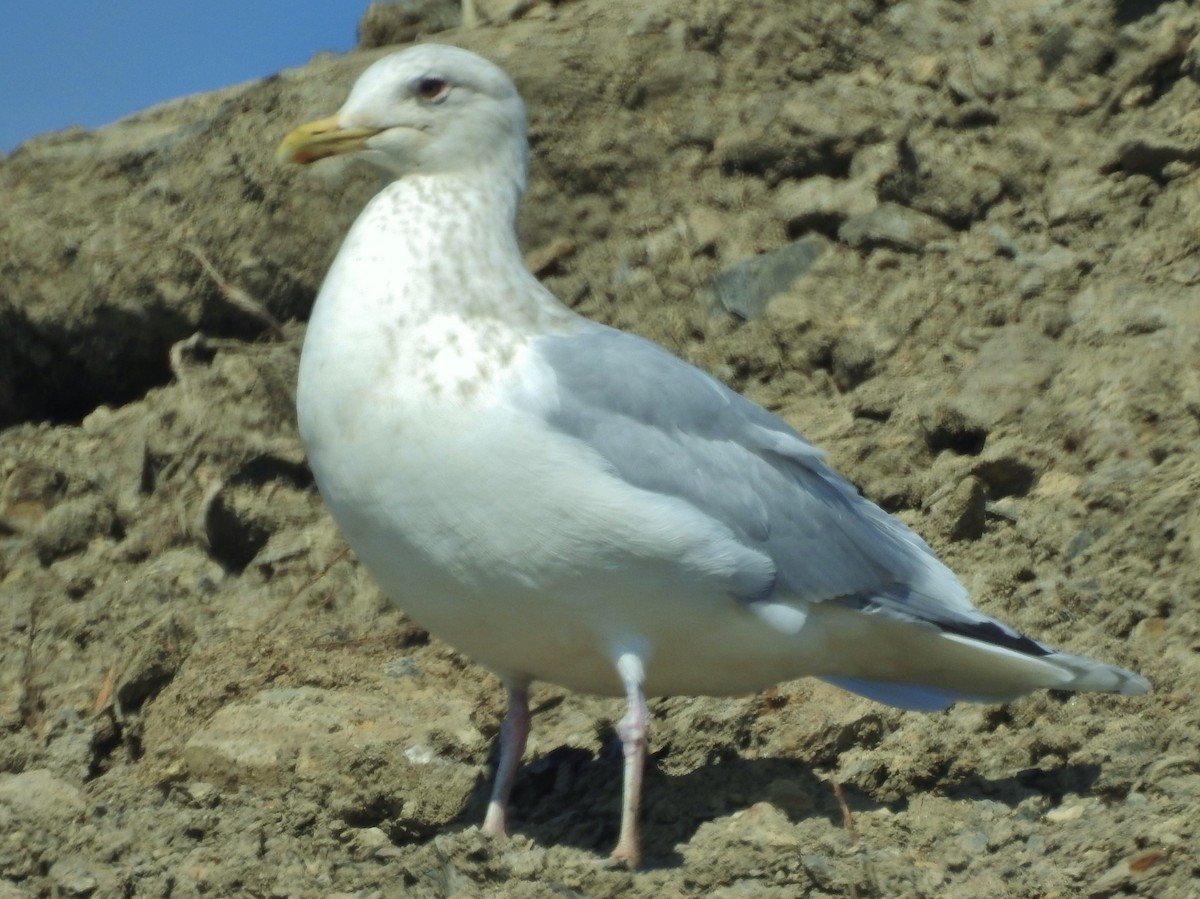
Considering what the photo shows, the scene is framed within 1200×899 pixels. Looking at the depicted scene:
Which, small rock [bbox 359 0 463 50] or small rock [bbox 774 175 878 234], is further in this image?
small rock [bbox 359 0 463 50]

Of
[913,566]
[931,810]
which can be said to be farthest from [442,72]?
[931,810]

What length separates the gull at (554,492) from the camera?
410cm

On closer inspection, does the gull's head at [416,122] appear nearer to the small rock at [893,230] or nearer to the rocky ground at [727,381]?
the rocky ground at [727,381]

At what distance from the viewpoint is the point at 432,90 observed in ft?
16.0

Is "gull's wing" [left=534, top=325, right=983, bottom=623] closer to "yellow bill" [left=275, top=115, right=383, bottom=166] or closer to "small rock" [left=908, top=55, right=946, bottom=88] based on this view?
"yellow bill" [left=275, top=115, right=383, bottom=166]

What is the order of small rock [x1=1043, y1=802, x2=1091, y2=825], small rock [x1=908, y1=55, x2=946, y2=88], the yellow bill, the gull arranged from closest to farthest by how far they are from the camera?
the gull < small rock [x1=1043, y1=802, x2=1091, y2=825] < the yellow bill < small rock [x1=908, y1=55, x2=946, y2=88]

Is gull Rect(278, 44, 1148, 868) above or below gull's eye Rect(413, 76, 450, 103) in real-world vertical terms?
below

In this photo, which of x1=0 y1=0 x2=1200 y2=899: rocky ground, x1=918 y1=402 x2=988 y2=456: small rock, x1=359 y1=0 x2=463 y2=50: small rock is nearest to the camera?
x1=0 y1=0 x2=1200 y2=899: rocky ground

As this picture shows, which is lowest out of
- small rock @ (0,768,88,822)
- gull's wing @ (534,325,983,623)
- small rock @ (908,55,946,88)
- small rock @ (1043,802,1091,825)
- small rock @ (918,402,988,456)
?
small rock @ (0,768,88,822)

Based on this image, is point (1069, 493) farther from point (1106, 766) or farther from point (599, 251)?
point (599, 251)

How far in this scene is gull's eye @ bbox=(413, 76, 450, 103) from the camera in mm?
4875

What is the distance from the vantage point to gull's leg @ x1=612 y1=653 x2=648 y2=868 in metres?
4.17

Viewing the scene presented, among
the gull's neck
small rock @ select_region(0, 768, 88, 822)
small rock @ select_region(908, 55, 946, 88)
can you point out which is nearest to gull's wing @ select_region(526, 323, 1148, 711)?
the gull's neck

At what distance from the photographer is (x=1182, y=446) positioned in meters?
5.68
